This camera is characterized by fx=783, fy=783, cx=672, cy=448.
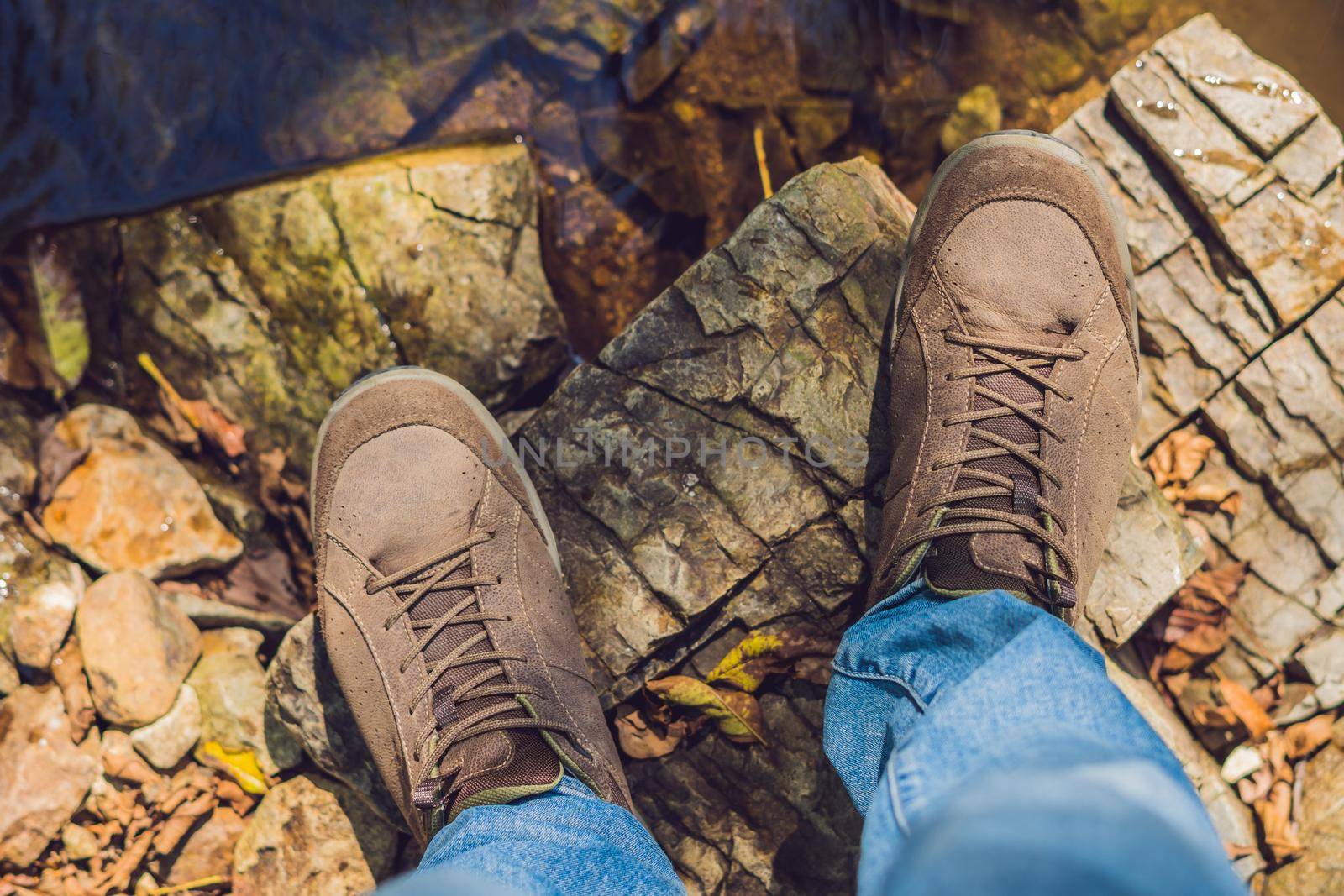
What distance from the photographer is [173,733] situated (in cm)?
268

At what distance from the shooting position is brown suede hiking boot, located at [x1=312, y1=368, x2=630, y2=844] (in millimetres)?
2156

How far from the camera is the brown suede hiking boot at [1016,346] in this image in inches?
86.4

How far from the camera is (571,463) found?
2.46 m

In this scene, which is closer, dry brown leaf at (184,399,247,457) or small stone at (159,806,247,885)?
small stone at (159,806,247,885)

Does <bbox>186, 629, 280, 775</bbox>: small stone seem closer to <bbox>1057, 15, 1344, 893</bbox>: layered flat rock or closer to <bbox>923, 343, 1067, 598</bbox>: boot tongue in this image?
<bbox>923, 343, 1067, 598</bbox>: boot tongue

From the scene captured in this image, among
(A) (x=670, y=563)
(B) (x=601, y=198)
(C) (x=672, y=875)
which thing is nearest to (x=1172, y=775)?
(C) (x=672, y=875)

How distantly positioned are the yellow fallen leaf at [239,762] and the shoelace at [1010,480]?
2273mm

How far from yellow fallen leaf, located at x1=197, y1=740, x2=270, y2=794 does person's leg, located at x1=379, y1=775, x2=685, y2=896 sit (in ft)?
3.52

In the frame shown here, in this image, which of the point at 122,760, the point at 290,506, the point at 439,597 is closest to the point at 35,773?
the point at 122,760

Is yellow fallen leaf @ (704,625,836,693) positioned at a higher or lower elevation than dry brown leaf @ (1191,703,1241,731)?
lower

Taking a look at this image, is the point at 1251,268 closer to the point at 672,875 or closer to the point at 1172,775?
the point at 1172,775

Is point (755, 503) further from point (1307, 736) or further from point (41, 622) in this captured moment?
point (41, 622)

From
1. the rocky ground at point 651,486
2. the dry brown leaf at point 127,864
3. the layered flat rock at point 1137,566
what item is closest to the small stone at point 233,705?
the rocky ground at point 651,486

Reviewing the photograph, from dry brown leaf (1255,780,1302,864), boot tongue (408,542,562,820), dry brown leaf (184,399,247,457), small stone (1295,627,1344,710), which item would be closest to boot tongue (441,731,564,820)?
boot tongue (408,542,562,820)
